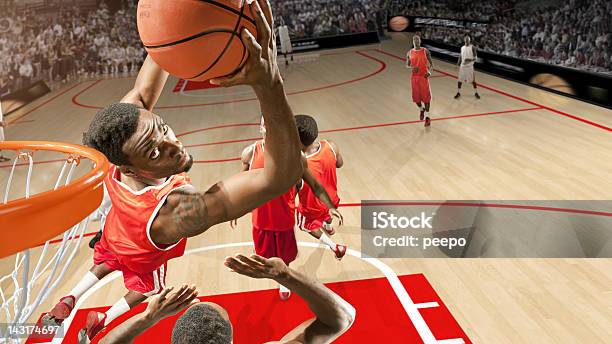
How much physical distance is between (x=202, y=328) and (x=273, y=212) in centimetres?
203

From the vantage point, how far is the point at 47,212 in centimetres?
165

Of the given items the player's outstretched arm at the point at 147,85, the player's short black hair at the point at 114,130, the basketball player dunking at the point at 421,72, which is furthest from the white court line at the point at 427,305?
the basketball player dunking at the point at 421,72

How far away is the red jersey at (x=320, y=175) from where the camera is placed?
417cm

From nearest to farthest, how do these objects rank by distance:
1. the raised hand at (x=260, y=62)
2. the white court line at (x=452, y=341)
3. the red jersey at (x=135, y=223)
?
the raised hand at (x=260, y=62)
the red jersey at (x=135, y=223)
the white court line at (x=452, y=341)

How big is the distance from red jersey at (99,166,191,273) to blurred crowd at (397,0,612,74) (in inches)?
376

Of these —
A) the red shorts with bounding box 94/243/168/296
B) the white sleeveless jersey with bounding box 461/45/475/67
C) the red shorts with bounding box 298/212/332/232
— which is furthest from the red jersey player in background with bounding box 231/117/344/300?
the white sleeveless jersey with bounding box 461/45/475/67

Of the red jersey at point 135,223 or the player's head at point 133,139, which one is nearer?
the player's head at point 133,139

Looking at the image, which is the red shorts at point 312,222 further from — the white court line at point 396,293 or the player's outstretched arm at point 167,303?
the player's outstretched arm at point 167,303

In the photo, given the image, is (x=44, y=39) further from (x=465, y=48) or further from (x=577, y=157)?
(x=577, y=157)

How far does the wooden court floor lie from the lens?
12.6 ft

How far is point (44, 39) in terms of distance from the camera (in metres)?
16.1

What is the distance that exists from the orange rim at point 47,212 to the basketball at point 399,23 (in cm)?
2045

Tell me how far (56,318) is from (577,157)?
6.21 meters

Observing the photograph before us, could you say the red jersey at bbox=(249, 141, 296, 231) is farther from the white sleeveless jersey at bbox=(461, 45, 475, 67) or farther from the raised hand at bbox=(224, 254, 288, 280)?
the white sleeveless jersey at bbox=(461, 45, 475, 67)
